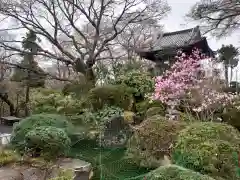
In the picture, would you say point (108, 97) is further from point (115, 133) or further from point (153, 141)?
point (153, 141)

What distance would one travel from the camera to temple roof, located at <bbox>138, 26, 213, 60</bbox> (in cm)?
1326

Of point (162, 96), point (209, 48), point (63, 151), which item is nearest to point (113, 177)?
point (63, 151)

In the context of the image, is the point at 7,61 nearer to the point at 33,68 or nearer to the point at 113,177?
the point at 33,68

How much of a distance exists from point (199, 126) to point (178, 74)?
4203 mm

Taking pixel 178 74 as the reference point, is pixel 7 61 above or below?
above

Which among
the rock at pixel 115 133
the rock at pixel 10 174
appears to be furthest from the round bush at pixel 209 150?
the rock at pixel 115 133

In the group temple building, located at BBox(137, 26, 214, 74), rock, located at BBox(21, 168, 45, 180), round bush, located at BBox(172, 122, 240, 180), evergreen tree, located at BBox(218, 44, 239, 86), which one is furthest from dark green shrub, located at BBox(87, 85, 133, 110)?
evergreen tree, located at BBox(218, 44, 239, 86)

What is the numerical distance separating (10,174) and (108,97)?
4980 mm

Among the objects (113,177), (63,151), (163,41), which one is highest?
(163,41)

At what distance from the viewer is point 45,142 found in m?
4.70

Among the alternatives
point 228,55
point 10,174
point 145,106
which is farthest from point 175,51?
point 10,174

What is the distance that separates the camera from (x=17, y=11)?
50.0ft

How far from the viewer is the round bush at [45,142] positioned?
471 centimetres

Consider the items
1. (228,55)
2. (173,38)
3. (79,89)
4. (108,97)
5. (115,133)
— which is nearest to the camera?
(115,133)
